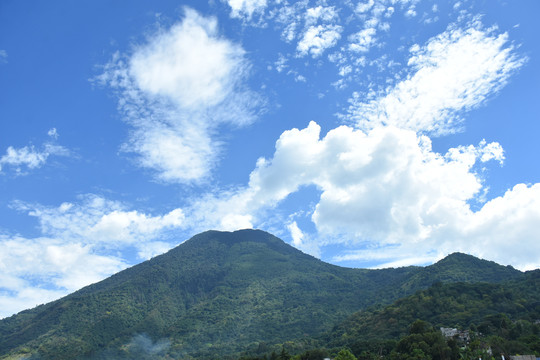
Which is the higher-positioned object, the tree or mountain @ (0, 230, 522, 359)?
mountain @ (0, 230, 522, 359)

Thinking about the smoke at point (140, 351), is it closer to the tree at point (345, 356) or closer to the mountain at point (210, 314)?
the mountain at point (210, 314)

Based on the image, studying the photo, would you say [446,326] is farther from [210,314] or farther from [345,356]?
[210,314]

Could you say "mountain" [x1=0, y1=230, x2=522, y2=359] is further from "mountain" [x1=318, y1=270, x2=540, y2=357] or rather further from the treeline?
the treeline

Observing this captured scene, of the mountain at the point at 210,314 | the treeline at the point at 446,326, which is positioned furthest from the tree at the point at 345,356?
the mountain at the point at 210,314

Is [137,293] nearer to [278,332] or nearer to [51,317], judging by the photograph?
[51,317]

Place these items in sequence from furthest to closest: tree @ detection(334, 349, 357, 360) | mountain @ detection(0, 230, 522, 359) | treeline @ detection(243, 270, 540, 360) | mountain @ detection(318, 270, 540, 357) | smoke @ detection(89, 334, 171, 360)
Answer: mountain @ detection(0, 230, 522, 359), smoke @ detection(89, 334, 171, 360), mountain @ detection(318, 270, 540, 357), treeline @ detection(243, 270, 540, 360), tree @ detection(334, 349, 357, 360)

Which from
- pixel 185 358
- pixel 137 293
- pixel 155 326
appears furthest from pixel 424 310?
pixel 137 293

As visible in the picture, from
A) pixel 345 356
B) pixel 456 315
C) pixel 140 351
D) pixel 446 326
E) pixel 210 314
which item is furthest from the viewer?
pixel 210 314

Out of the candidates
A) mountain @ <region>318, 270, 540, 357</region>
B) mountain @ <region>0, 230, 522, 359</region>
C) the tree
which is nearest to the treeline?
mountain @ <region>318, 270, 540, 357</region>

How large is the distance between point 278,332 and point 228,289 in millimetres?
54059

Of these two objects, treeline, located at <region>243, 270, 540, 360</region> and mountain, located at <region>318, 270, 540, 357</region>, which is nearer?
treeline, located at <region>243, 270, 540, 360</region>

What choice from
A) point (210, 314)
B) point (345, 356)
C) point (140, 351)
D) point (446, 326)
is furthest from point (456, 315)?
point (210, 314)

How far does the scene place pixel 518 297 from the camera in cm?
9538

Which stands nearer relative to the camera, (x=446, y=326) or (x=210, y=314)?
(x=446, y=326)
